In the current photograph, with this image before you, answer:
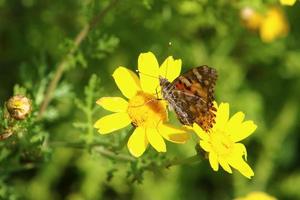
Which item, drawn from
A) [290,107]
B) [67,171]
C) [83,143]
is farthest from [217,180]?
[83,143]

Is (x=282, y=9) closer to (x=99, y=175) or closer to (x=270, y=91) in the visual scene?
(x=270, y=91)

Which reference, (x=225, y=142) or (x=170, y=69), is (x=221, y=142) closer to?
(x=225, y=142)

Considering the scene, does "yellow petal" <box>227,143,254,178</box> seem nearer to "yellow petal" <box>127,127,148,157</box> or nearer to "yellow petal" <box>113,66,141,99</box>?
"yellow petal" <box>127,127,148,157</box>

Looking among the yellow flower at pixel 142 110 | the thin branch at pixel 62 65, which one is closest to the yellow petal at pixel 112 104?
the yellow flower at pixel 142 110

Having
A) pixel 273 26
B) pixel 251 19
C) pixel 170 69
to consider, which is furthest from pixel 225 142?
pixel 273 26

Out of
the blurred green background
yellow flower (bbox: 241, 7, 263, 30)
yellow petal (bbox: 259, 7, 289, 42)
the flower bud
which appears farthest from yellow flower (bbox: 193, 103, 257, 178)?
yellow petal (bbox: 259, 7, 289, 42)
